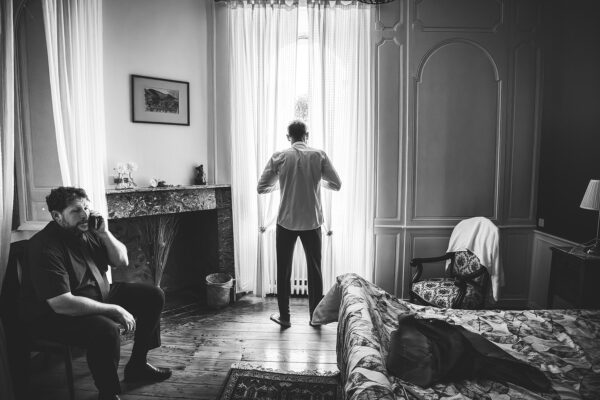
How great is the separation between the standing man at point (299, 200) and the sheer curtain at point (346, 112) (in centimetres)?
56

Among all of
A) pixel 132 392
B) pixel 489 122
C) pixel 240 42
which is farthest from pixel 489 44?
pixel 132 392

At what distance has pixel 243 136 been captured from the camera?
3.81 meters

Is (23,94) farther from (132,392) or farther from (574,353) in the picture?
(574,353)

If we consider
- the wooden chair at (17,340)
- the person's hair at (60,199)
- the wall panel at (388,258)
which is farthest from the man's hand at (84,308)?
the wall panel at (388,258)

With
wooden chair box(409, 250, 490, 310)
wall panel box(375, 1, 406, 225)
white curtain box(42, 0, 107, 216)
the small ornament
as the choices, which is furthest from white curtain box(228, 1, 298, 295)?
wooden chair box(409, 250, 490, 310)

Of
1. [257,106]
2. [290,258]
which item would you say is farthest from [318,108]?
[290,258]

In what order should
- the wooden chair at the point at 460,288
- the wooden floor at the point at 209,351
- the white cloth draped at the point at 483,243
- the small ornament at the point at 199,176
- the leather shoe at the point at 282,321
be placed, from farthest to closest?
the small ornament at the point at 199,176, the leather shoe at the point at 282,321, the white cloth draped at the point at 483,243, the wooden chair at the point at 460,288, the wooden floor at the point at 209,351

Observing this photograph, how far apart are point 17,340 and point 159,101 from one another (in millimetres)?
2306

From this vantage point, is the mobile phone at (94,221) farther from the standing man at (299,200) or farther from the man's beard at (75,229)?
the standing man at (299,200)

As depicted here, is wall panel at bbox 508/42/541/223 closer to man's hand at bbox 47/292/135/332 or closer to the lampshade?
the lampshade

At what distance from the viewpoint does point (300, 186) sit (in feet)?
10.2

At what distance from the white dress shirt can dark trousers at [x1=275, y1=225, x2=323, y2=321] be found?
0.08 meters

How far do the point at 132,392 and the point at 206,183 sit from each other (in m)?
2.07

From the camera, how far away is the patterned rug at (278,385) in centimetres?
227
